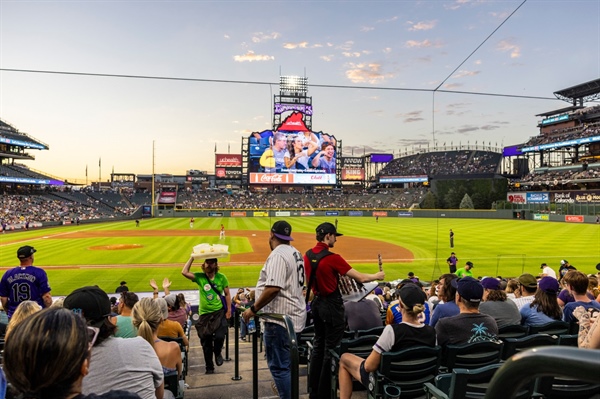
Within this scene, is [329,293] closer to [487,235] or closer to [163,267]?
[163,267]

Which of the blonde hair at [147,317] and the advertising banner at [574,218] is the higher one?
the blonde hair at [147,317]

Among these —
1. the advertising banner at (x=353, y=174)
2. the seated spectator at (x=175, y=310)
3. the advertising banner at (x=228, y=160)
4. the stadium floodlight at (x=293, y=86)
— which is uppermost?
the stadium floodlight at (x=293, y=86)

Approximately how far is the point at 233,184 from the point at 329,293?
117 m

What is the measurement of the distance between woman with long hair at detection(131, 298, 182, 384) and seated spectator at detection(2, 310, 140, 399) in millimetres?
2268

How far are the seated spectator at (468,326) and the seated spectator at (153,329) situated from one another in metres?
2.95

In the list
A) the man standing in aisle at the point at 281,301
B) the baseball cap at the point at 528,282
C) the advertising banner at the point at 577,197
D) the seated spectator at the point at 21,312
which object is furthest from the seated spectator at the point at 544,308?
the advertising banner at the point at 577,197

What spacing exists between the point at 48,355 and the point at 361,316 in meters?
4.51

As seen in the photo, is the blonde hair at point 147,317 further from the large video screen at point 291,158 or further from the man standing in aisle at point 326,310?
the large video screen at point 291,158

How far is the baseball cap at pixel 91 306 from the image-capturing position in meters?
2.74

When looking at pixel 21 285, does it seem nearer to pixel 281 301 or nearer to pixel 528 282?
pixel 281 301

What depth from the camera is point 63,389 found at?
1.64m

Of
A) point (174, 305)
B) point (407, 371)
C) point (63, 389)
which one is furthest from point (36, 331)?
point (174, 305)

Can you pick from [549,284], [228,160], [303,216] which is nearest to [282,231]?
[549,284]

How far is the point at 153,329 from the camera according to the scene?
3992mm
